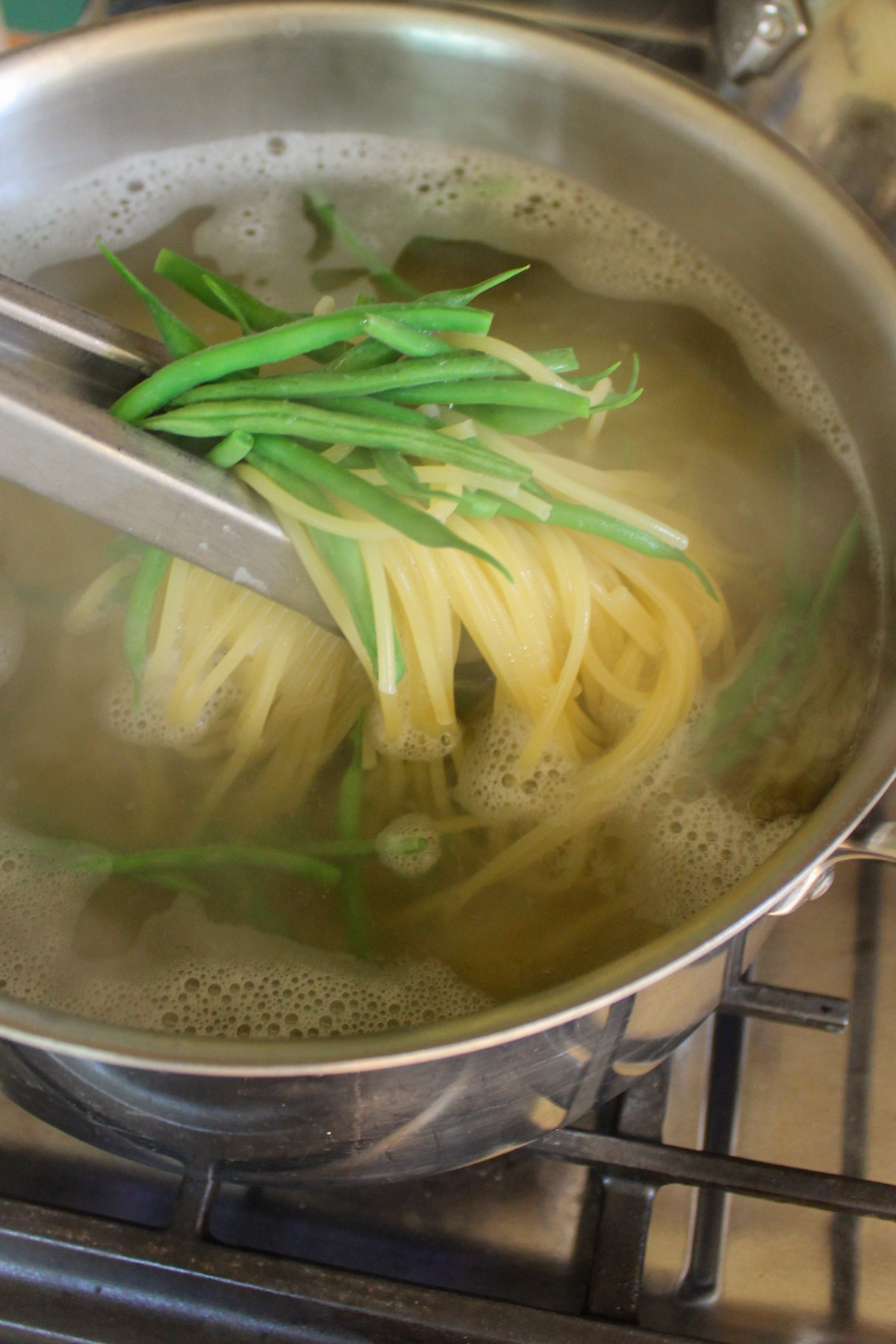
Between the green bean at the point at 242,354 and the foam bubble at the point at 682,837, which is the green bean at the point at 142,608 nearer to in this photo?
the green bean at the point at 242,354

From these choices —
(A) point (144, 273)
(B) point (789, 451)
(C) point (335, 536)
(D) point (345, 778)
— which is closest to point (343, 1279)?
(D) point (345, 778)

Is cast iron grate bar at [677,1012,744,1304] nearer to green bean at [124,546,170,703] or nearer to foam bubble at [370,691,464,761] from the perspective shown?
foam bubble at [370,691,464,761]

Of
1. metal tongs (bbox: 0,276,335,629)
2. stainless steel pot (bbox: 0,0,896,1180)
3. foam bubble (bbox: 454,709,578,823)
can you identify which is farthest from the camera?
foam bubble (bbox: 454,709,578,823)

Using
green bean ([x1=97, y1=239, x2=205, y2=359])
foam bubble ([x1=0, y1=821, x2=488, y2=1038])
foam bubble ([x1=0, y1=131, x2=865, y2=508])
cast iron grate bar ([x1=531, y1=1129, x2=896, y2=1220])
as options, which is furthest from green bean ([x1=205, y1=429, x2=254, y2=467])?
cast iron grate bar ([x1=531, y1=1129, x2=896, y2=1220])

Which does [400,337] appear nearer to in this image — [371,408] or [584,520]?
[371,408]

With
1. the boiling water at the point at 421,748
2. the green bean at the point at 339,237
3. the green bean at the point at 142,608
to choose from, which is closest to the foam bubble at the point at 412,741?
the boiling water at the point at 421,748
